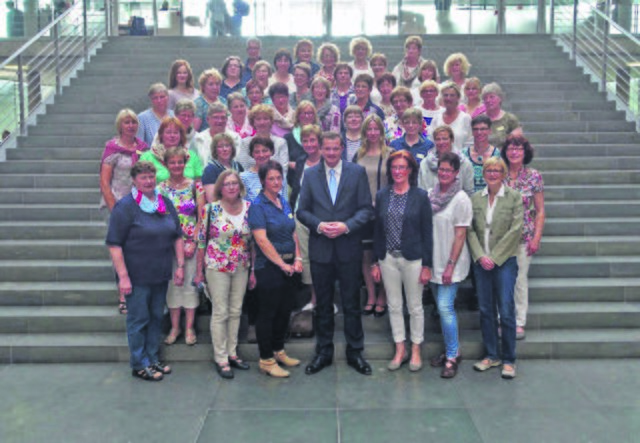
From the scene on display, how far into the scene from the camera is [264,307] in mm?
5285

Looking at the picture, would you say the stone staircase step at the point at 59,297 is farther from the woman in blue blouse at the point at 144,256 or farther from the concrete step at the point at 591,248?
the concrete step at the point at 591,248

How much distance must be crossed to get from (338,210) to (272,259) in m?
0.67

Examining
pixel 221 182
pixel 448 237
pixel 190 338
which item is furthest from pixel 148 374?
pixel 448 237

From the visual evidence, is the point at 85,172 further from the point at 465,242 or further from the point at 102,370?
the point at 465,242

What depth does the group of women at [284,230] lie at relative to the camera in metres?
5.20

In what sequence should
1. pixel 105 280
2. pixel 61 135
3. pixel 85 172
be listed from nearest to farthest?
1. pixel 105 280
2. pixel 85 172
3. pixel 61 135

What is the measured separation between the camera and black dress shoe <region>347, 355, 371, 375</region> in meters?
5.36

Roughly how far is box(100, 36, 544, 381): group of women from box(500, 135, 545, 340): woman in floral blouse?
0.01m

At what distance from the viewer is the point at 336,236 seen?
5.22 meters

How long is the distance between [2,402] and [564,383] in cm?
426

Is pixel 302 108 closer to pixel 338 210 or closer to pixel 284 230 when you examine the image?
pixel 338 210

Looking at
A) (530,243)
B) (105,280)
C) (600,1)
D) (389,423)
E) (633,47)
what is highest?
(600,1)

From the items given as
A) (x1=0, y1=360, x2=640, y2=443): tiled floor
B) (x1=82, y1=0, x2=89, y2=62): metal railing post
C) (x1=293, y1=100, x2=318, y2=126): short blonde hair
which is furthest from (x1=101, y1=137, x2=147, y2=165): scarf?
(x1=82, y1=0, x2=89, y2=62): metal railing post

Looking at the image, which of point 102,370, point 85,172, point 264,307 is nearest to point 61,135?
point 85,172
